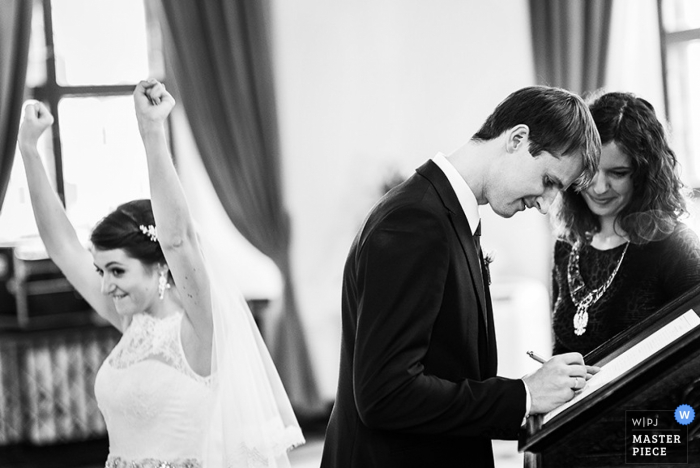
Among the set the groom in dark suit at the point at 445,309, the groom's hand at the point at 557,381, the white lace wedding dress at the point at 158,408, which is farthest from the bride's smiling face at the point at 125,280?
the groom's hand at the point at 557,381

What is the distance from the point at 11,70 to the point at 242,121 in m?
1.41

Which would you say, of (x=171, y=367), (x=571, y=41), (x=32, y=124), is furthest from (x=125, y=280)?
(x=571, y=41)

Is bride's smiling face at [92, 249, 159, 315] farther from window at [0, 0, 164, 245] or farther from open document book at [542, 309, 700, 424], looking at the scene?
window at [0, 0, 164, 245]

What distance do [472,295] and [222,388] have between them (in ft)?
3.89

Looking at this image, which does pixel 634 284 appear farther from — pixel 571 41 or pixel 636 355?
pixel 571 41

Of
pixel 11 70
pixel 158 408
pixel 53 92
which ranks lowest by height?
pixel 158 408

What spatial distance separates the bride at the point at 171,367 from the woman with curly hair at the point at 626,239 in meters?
0.96

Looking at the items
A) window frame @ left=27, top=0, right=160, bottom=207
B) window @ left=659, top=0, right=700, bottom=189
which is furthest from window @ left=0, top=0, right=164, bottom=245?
window @ left=659, top=0, right=700, bottom=189

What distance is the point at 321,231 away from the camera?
215 inches

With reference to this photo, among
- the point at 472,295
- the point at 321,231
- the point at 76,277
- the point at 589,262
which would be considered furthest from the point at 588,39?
the point at 472,295

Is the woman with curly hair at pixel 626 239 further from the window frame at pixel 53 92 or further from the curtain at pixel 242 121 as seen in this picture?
the window frame at pixel 53 92

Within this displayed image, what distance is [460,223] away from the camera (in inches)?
60.0

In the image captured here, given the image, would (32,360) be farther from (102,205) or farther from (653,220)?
(653,220)

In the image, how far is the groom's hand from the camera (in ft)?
4.53
